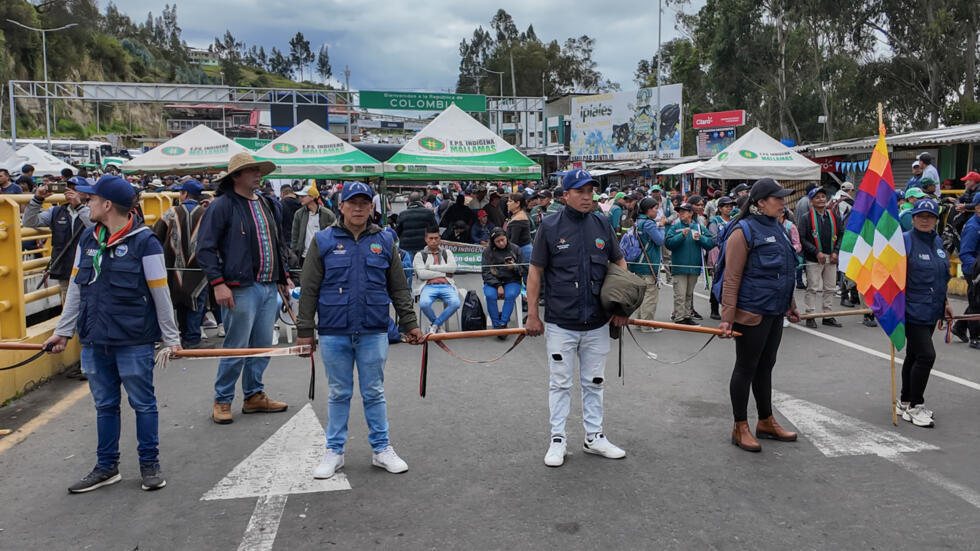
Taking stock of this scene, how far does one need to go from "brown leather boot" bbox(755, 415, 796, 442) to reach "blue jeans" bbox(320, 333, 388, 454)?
2763mm

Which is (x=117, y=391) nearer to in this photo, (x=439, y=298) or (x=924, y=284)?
(x=439, y=298)

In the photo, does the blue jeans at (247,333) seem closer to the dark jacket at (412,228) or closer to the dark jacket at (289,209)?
the dark jacket at (412,228)

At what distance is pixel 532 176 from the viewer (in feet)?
44.7

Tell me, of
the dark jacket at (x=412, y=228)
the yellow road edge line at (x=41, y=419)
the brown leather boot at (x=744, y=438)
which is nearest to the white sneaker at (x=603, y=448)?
the brown leather boot at (x=744, y=438)

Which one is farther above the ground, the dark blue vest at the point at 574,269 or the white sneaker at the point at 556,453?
the dark blue vest at the point at 574,269

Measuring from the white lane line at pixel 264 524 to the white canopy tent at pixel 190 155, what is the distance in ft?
44.9

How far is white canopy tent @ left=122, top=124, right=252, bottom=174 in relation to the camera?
663 inches

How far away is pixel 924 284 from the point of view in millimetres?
5734

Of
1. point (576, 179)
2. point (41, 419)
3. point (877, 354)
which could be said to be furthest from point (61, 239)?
point (877, 354)

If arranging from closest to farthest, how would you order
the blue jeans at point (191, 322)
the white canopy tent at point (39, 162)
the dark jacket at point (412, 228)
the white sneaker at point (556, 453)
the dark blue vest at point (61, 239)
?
the white sneaker at point (556, 453) < the dark blue vest at point (61, 239) < the blue jeans at point (191, 322) < the dark jacket at point (412, 228) < the white canopy tent at point (39, 162)

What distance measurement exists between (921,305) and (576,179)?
9.84 feet

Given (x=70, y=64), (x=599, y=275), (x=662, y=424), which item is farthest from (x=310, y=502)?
(x=70, y=64)

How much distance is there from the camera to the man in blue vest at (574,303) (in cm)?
490

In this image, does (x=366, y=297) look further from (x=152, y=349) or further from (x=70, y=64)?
(x=70, y=64)
